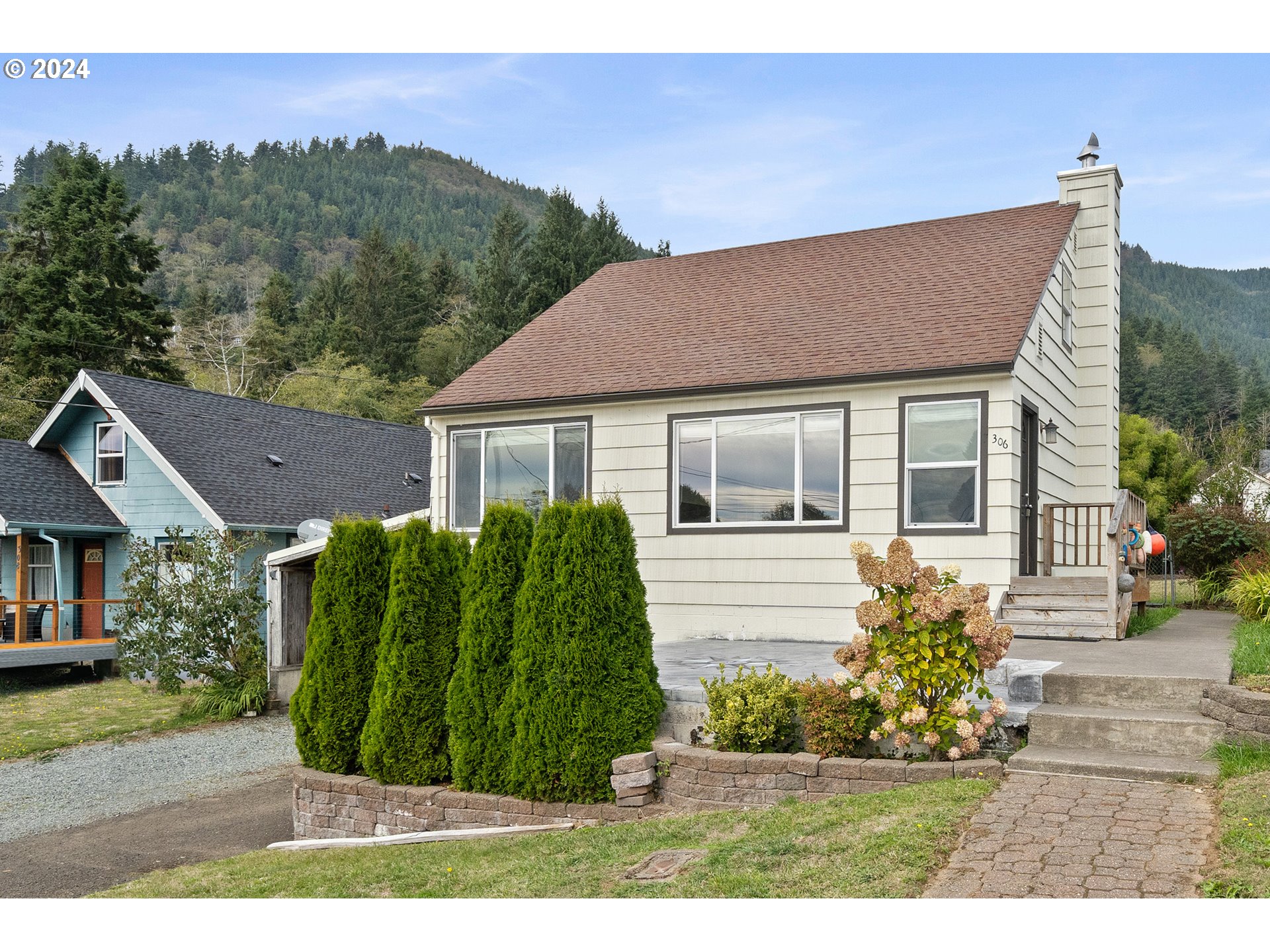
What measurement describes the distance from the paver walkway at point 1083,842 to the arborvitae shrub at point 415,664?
4.20m

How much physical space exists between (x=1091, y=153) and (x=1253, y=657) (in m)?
8.51

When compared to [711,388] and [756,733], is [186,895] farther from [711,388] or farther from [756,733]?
[711,388]

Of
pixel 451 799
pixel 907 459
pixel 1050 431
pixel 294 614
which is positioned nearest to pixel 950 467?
pixel 907 459

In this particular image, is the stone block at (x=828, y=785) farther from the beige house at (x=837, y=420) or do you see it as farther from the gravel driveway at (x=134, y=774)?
the gravel driveway at (x=134, y=774)

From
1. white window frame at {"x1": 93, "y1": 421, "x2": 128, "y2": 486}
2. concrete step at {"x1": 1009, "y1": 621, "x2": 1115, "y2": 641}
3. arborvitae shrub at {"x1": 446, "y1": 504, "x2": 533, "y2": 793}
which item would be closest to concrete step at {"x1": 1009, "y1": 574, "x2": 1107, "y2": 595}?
concrete step at {"x1": 1009, "y1": 621, "x2": 1115, "y2": 641}

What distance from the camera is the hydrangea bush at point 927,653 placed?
232 inches

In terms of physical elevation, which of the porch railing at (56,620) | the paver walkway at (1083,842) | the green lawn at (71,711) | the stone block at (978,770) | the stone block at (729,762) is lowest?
the green lawn at (71,711)

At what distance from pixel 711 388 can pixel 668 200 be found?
9.12 metres

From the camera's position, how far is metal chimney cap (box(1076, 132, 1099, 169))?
43.0ft

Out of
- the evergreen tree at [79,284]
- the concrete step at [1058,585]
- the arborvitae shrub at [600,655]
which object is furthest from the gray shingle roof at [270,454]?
the concrete step at [1058,585]

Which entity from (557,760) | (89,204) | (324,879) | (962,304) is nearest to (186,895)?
(324,879)

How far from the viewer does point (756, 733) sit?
649cm

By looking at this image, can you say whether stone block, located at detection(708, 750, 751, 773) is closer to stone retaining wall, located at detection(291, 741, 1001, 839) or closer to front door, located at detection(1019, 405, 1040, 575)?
stone retaining wall, located at detection(291, 741, 1001, 839)

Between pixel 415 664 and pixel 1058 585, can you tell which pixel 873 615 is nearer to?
pixel 415 664
